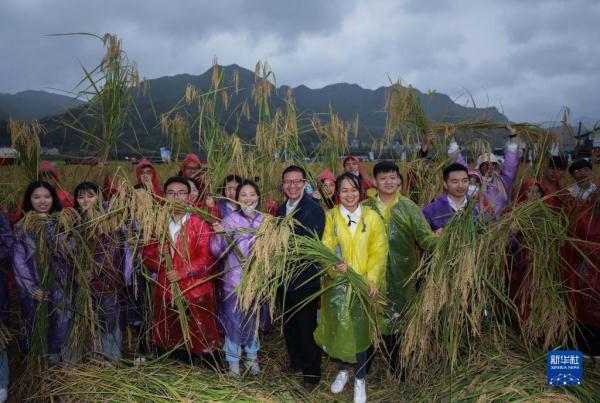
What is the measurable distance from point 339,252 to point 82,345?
79.9 inches

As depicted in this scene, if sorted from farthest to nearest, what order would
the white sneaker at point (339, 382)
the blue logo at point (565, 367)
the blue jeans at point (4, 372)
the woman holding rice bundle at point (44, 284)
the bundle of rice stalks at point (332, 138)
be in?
the bundle of rice stalks at point (332, 138), the white sneaker at point (339, 382), the blue jeans at point (4, 372), the woman holding rice bundle at point (44, 284), the blue logo at point (565, 367)

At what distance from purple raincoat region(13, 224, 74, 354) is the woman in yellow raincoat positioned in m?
1.89

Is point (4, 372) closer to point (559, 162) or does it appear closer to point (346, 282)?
point (346, 282)

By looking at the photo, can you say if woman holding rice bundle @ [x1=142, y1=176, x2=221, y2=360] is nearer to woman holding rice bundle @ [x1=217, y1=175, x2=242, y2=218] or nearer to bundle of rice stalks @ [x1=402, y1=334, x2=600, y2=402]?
woman holding rice bundle @ [x1=217, y1=175, x2=242, y2=218]

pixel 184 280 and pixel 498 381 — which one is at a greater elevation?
pixel 184 280

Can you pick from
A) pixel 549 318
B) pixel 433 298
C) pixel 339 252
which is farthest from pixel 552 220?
pixel 339 252

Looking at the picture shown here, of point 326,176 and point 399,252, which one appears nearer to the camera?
point 399,252

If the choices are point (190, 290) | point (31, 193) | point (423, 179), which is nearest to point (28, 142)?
point (31, 193)

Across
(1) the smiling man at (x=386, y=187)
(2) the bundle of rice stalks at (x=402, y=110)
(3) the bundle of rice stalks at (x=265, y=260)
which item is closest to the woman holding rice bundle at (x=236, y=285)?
(3) the bundle of rice stalks at (x=265, y=260)

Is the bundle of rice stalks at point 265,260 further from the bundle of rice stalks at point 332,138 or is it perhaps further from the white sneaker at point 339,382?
the bundle of rice stalks at point 332,138

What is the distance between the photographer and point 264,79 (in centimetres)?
351

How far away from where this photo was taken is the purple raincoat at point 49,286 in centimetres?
258

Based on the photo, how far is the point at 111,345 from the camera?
2803mm

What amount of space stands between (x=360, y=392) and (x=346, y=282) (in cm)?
84
